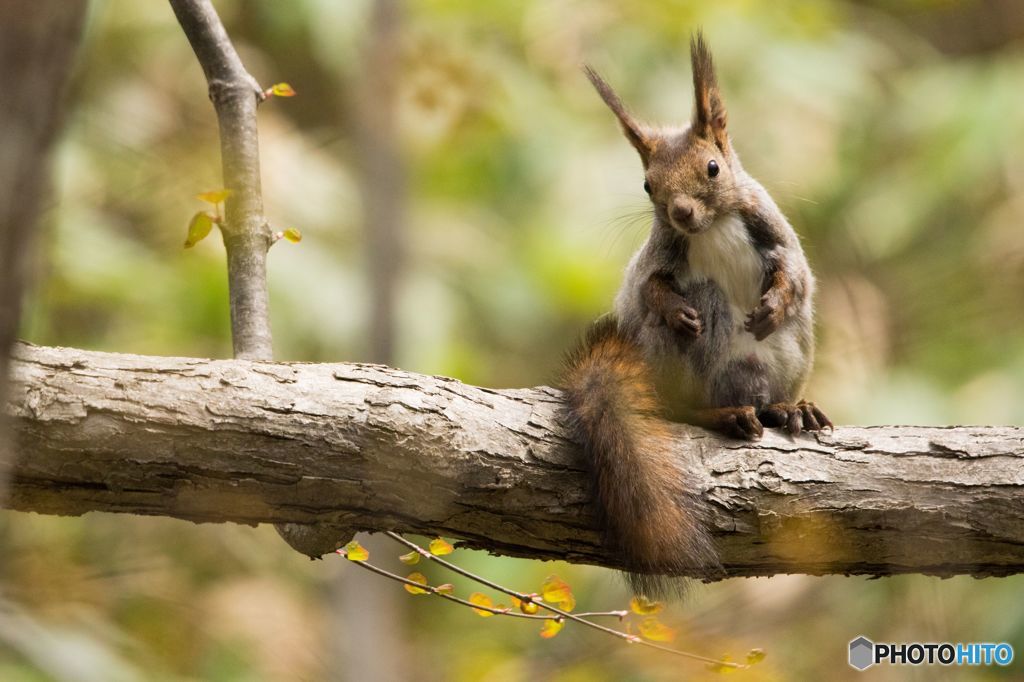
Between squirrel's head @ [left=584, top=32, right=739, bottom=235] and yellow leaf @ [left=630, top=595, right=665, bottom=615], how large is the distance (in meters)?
1.12

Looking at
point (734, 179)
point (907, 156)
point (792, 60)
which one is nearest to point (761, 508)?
point (734, 179)

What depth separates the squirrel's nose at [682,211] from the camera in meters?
3.07

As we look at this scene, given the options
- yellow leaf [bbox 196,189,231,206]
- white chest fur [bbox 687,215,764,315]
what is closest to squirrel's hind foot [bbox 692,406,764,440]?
white chest fur [bbox 687,215,764,315]

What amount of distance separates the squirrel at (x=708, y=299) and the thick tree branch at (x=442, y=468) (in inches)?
8.0

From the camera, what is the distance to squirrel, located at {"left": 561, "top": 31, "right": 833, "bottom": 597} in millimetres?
2904

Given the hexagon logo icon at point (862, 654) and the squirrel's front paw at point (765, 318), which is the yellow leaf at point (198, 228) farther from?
the hexagon logo icon at point (862, 654)

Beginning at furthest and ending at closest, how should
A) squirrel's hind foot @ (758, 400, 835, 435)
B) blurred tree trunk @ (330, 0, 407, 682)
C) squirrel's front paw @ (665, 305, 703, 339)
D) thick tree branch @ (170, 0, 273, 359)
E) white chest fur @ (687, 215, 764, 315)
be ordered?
white chest fur @ (687, 215, 764, 315) < squirrel's front paw @ (665, 305, 703, 339) < squirrel's hind foot @ (758, 400, 835, 435) < thick tree branch @ (170, 0, 273, 359) < blurred tree trunk @ (330, 0, 407, 682)

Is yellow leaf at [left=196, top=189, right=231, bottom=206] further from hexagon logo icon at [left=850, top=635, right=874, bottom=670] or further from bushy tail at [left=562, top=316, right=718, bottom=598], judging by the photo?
hexagon logo icon at [left=850, top=635, right=874, bottom=670]

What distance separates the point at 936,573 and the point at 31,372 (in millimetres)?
2065

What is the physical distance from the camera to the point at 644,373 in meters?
2.83

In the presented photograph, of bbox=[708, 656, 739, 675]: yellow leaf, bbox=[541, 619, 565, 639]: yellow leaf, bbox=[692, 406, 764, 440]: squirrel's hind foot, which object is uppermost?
bbox=[692, 406, 764, 440]: squirrel's hind foot

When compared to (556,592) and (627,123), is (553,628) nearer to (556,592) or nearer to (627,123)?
(556,592)

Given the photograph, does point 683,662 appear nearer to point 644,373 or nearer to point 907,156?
point 644,373

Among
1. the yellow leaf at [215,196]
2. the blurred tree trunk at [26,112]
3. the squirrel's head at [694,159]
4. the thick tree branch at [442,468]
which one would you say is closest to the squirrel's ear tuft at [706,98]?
the squirrel's head at [694,159]
